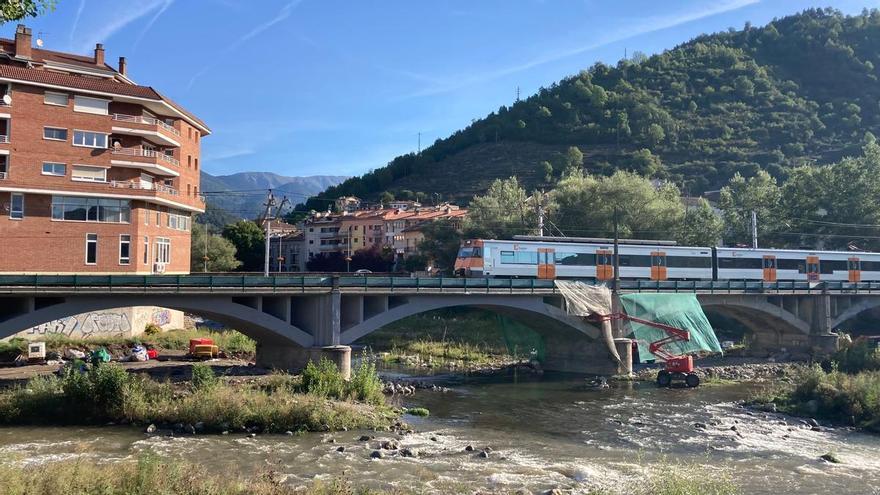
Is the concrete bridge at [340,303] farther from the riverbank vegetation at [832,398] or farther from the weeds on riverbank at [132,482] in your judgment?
the weeds on riverbank at [132,482]

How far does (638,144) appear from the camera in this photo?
140375 millimetres

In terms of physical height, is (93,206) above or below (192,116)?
below

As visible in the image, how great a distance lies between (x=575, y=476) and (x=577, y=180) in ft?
174

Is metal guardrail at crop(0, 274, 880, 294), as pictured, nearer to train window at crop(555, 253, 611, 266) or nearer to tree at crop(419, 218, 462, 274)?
train window at crop(555, 253, 611, 266)

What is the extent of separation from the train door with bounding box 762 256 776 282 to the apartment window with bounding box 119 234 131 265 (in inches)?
1731

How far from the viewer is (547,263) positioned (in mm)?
41781

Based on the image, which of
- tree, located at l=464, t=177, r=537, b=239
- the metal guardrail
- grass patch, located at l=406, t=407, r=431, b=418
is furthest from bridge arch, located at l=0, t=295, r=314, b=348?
tree, located at l=464, t=177, r=537, b=239

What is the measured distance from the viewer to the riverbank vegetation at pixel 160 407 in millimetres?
23422

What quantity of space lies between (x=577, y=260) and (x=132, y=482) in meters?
33.0

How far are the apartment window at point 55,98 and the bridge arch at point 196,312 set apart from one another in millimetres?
15432

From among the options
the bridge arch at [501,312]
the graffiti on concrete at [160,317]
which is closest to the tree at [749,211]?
the bridge arch at [501,312]

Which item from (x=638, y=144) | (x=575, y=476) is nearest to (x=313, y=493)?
(x=575, y=476)

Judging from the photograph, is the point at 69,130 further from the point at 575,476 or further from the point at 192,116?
the point at 575,476

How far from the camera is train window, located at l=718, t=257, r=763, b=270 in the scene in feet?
159
